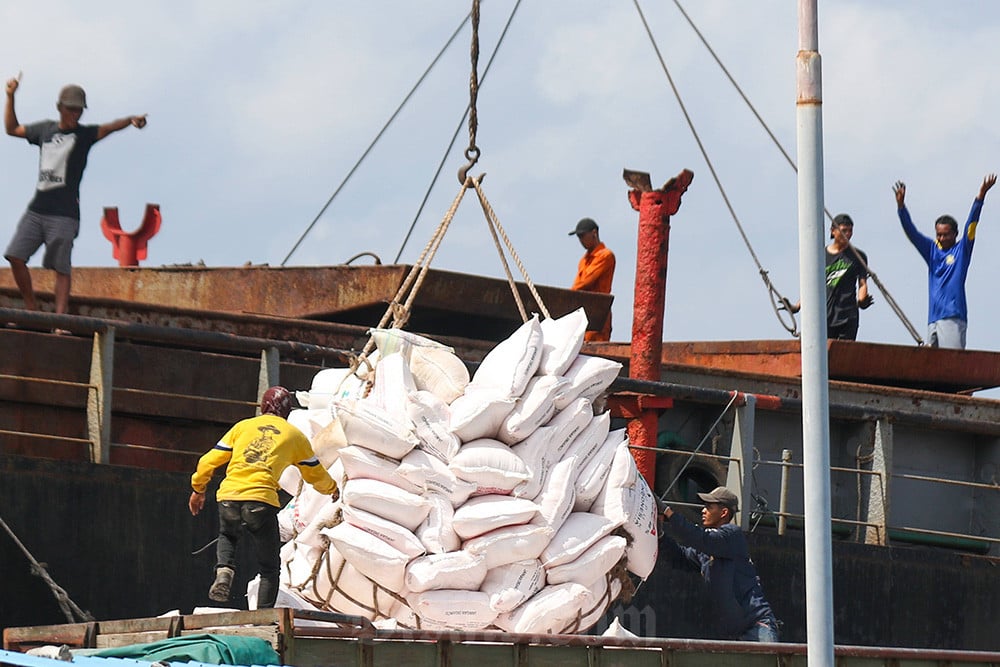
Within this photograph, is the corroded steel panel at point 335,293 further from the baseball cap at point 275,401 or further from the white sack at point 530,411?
the white sack at point 530,411

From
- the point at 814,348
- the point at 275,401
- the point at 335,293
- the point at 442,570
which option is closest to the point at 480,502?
the point at 442,570

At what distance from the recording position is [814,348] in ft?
25.7

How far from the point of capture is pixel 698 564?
10211 mm

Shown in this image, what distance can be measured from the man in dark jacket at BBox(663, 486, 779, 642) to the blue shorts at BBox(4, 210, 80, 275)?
14.7ft

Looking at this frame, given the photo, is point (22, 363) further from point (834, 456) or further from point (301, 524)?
point (834, 456)

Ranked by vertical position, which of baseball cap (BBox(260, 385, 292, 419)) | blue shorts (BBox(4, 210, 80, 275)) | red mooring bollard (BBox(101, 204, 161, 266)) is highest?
red mooring bollard (BBox(101, 204, 161, 266))

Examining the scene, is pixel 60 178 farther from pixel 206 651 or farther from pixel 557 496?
pixel 206 651

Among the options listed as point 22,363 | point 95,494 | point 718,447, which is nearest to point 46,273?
point 22,363

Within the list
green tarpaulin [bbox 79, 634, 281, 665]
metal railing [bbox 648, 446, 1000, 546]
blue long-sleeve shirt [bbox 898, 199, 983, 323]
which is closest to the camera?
green tarpaulin [bbox 79, 634, 281, 665]

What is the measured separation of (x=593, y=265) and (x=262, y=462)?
580 cm

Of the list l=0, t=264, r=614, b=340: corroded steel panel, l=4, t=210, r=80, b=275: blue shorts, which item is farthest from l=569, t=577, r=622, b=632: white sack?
l=4, t=210, r=80, b=275: blue shorts

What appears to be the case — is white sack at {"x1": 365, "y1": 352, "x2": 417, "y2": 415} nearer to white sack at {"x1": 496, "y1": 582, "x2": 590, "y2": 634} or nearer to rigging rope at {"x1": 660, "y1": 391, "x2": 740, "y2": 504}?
white sack at {"x1": 496, "y1": 582, "x2": 590, "y2": 634}

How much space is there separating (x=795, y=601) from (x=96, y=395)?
17.5ft

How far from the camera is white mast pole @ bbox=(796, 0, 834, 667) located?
25.0ft
